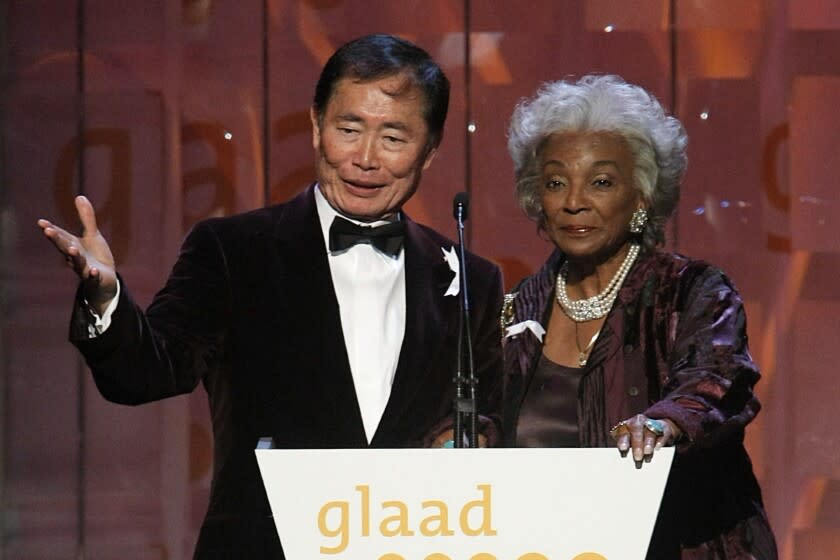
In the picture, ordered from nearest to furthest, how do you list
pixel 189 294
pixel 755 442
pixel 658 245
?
1. pixel 189 294
2. pixel 658 245
3. pixel 755 442

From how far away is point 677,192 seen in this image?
2.72m

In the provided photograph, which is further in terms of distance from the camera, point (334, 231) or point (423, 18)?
point (423, 18)

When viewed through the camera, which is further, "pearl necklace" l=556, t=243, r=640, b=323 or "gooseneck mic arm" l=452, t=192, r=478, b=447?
"pearl necklace" l=556, t=243, r=640, b=323

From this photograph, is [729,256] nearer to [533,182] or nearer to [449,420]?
[533,182]

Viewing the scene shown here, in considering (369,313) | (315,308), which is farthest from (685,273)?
(315,308)

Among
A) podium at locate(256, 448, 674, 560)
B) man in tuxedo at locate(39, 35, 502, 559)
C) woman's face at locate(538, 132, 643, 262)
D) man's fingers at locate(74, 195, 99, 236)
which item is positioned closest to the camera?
podium at locate(256, 448, 674, 560)

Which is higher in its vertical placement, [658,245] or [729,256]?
[658,245]

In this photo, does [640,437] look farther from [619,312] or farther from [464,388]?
[619,312]

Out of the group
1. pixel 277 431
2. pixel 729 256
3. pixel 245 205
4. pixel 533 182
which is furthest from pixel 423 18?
pixel 277 431

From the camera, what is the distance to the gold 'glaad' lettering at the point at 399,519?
1870mm

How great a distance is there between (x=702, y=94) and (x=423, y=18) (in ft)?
3.00

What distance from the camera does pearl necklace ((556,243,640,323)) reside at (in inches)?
104

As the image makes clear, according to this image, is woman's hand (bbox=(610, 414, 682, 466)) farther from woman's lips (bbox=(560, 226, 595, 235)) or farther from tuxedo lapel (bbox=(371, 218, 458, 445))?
woman's lips (bbox=(560, 226, 595, 235))

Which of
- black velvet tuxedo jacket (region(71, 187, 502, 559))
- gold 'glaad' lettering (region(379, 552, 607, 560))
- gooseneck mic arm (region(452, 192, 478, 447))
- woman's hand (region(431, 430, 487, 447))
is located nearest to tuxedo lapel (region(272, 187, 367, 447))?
black velvet tuxedo jacket (region(71, 187, 502, 559))
